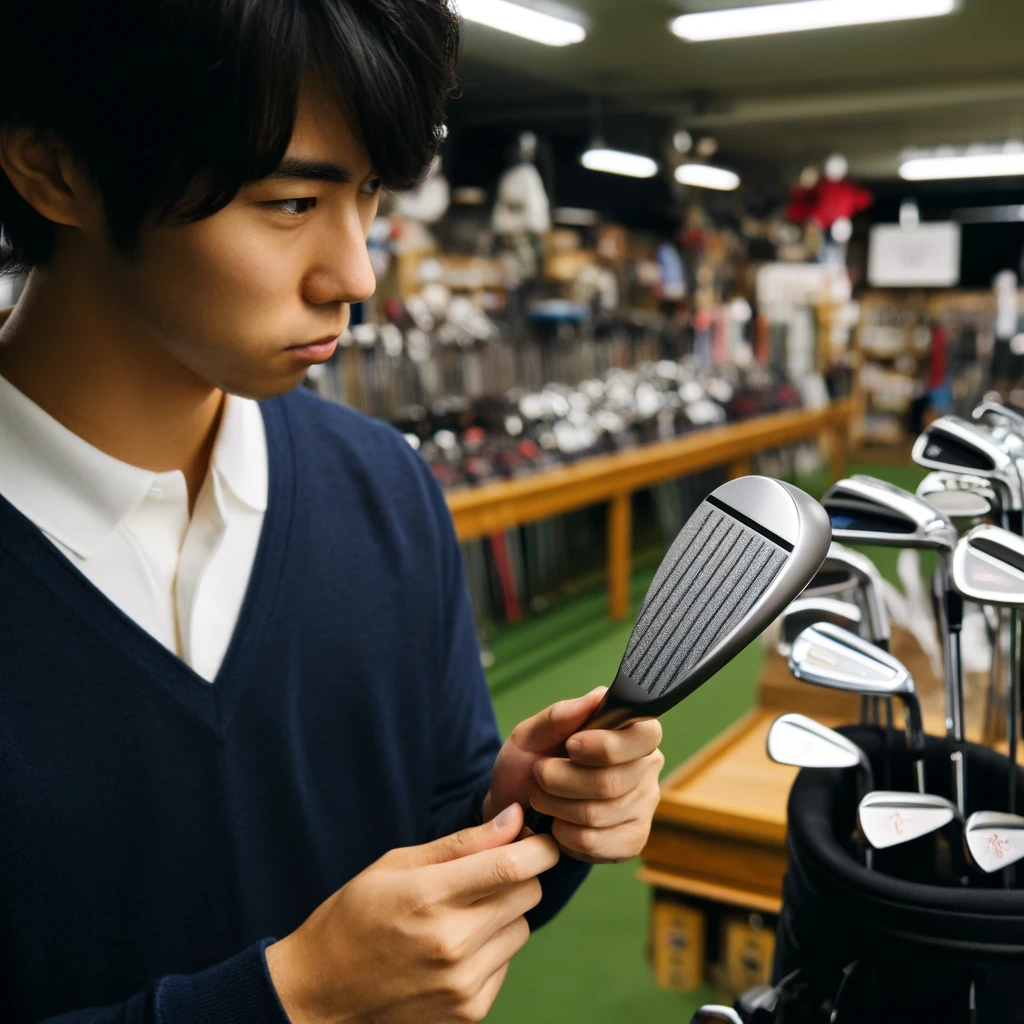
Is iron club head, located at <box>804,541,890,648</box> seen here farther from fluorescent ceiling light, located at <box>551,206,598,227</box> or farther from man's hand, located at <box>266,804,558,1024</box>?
fluorescent ceiling light, located at <box>551,206,598,227</box>

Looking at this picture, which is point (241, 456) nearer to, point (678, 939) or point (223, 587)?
point (223, 587)

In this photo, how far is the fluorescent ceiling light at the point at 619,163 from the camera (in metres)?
8.80

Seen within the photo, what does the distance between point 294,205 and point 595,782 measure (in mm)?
535

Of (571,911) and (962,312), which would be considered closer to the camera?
(571,911)

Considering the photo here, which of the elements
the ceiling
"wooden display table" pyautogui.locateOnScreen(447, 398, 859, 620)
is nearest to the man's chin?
"wooden display table" pyautogui.locateOnScreen(447, 398, 859, 620)

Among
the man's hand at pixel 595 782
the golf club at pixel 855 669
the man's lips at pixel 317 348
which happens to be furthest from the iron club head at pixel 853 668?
the man's lips at pixel 317 348

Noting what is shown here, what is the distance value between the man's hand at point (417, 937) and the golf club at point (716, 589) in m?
0.14

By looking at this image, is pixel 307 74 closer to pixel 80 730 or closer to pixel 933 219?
pixel 80 730

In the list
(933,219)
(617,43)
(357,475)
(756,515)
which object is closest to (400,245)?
(617,43)

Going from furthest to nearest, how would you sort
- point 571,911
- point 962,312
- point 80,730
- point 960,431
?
point 962,312 → point 571,911 → point 960,431 → point 80,730

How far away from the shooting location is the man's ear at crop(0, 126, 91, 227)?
0.87 meters

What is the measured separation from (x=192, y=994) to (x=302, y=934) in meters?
0.10

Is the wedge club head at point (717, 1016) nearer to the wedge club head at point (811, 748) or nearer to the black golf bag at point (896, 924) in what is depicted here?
the black golf bag at point (896, 924)

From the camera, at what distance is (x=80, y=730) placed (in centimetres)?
94
